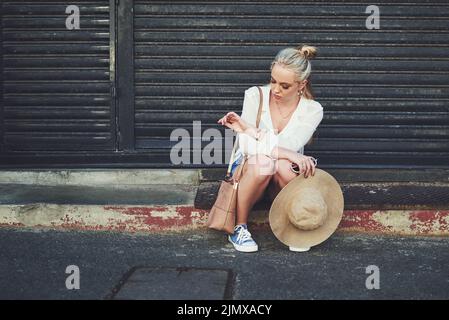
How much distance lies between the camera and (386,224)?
4797mm

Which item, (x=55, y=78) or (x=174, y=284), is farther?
(x=55, y=78)

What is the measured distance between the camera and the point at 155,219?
4828mm

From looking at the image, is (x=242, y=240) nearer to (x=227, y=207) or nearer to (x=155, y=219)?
(x=227, y=207)

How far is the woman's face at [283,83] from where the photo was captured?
4258 mm

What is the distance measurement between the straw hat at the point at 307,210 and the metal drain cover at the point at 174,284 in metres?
0.63

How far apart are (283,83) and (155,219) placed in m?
1.56

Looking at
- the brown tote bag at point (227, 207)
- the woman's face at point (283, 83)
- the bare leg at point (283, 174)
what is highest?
the woman's face at point (283, 83)

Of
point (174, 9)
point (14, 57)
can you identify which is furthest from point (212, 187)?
point (14, 57)

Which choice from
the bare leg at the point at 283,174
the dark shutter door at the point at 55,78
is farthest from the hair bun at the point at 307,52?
the dark shutter door at the point at 55,78

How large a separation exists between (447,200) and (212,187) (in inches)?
78.1

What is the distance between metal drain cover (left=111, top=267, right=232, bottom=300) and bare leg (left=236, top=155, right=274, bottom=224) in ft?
2.10

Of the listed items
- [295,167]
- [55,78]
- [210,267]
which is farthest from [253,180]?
[55,78]

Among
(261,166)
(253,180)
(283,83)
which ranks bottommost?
(253,180)

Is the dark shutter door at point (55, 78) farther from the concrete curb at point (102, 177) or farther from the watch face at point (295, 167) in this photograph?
the watch face at point (295, 167)
